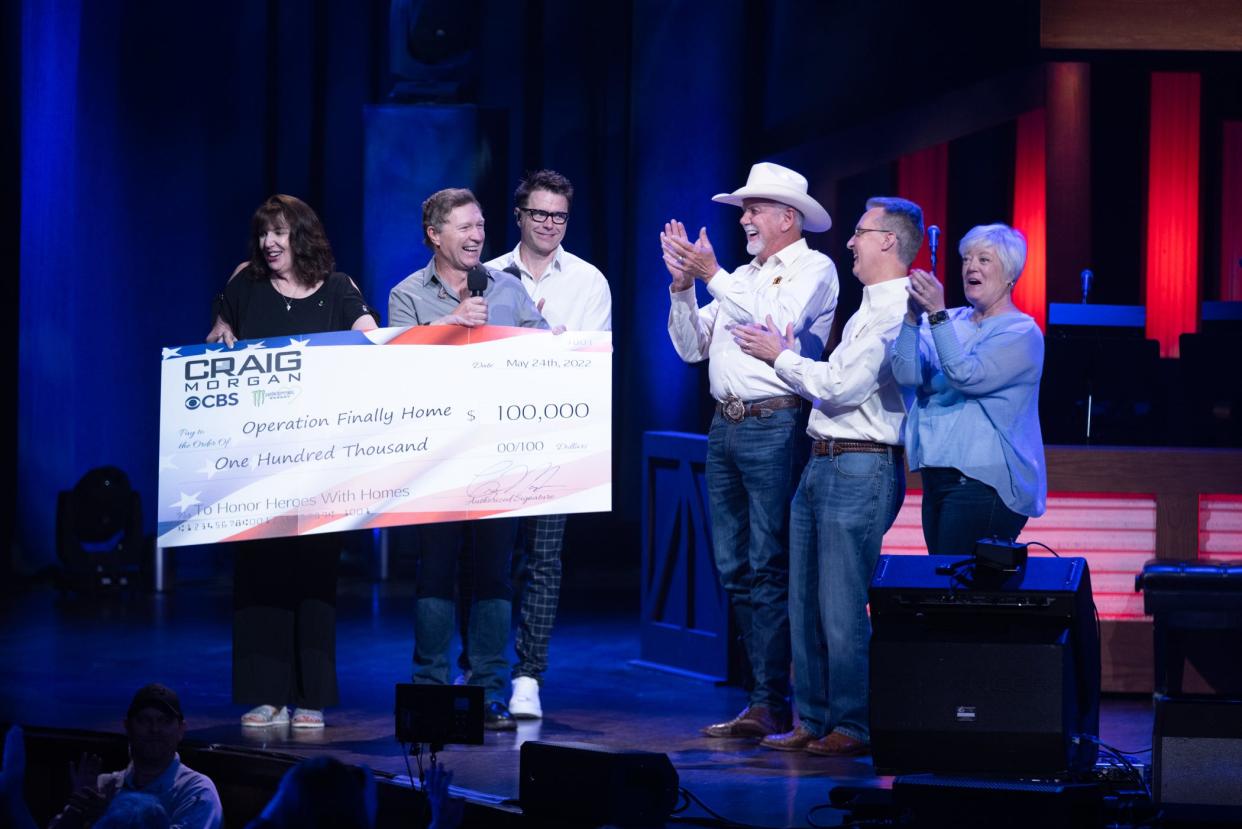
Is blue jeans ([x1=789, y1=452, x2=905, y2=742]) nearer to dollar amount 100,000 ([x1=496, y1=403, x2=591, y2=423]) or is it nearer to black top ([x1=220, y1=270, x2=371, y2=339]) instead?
dollar amount 100,000 ([x1=496, y1=403, x2=591, y2=423])

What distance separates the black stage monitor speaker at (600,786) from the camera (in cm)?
440

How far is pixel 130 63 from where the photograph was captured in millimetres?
9844

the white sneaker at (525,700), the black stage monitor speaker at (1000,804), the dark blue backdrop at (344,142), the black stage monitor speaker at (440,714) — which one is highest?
the dark blue backdrop at (344,142)

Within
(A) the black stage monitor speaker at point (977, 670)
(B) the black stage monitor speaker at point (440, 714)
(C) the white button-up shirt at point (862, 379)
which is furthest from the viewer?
(C) the white button-up shirt at point (862, 379)

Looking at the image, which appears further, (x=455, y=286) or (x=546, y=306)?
(x=546, y=306)

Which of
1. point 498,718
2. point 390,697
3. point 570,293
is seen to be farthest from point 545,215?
point 390,697

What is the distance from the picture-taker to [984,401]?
5.25 m

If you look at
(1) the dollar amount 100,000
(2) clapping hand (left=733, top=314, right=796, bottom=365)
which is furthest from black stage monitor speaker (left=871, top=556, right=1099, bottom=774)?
(1) the dollar amount 100,000

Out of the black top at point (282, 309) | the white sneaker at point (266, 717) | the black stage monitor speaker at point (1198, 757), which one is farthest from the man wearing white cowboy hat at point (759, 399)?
the black stage monitor speaker at point (1198, 757)

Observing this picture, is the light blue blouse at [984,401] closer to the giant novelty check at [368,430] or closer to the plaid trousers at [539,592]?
the giant novelty check at [368,430]

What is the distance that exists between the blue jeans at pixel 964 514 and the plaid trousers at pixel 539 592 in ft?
4.55

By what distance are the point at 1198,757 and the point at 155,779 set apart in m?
2.60

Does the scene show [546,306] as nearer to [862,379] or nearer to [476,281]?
[476,281]

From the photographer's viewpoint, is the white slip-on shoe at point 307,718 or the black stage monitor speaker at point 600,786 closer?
the black stage monitor speaker at point 600,786
